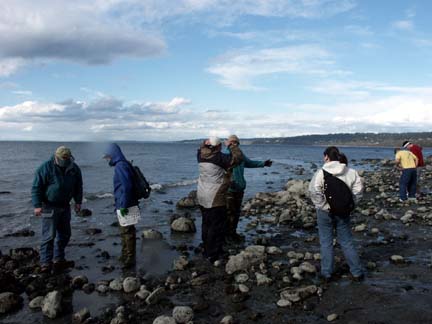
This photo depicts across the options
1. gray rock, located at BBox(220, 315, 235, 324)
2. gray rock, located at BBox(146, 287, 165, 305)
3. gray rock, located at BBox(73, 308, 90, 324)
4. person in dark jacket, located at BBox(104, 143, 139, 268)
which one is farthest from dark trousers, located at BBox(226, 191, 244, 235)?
gray rock, located at BBox(73, 308, 90, 324)

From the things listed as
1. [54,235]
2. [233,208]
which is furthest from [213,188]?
[54,235]

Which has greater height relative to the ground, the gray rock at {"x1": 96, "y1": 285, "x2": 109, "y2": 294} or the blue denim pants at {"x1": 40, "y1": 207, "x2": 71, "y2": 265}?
the blue denim pants at {"x1": 40, "y1": 207, "x2": 71, "y2": 265}

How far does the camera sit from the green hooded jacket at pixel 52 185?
25.5 feet

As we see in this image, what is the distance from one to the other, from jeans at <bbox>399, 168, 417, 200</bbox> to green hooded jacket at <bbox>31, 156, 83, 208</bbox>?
12524 millimetres

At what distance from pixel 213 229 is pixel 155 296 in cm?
230

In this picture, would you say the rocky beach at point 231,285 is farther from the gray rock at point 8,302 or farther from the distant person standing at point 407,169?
the distant person standing at point 407,169

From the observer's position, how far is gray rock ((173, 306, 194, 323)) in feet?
18.2

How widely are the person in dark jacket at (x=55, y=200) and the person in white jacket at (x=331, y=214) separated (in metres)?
5.12

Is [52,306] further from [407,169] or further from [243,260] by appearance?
[407,169]

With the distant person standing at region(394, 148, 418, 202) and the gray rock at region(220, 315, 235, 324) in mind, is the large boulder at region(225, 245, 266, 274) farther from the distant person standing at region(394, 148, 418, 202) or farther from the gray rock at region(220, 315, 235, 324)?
the distant person standing at region(394, 148, 418, 202)

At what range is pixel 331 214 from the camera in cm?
684

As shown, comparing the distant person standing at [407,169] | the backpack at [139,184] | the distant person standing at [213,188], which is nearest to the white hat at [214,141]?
the distant person standing at [213,188]

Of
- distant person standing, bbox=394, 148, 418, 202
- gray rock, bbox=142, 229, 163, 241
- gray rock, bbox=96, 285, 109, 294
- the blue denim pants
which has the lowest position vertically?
gray rock, bbox=142, 229, 163, 241

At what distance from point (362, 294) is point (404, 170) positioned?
10.1m
